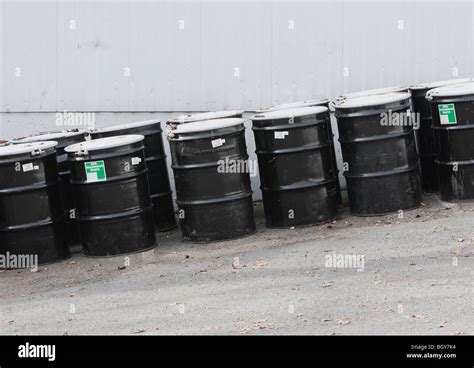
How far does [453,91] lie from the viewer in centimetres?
1244

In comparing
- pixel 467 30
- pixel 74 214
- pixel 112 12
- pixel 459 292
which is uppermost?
pixel 112 12

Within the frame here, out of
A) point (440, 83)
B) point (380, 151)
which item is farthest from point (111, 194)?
point (440, 83)

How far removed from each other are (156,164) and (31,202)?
199 centimetres

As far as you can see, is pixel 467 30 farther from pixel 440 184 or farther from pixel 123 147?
pixel 123 147

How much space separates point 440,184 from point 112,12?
5582 millimetres

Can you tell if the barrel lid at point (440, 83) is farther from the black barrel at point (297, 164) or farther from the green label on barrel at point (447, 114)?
the black barrel at point (297, 164)

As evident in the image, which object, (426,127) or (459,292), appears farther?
(426,127)

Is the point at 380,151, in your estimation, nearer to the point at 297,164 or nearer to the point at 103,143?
the point at 297,164

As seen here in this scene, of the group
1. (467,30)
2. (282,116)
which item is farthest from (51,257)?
(467,30)

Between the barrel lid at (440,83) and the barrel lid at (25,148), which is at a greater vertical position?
the barrel lid at (440,83)

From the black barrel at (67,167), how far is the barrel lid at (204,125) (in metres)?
1.60

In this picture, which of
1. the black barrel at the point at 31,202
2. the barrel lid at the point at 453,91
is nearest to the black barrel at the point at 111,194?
the black barrel at the point at 31,202

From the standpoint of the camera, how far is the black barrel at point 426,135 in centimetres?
1345

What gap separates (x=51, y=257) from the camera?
1233 cm
